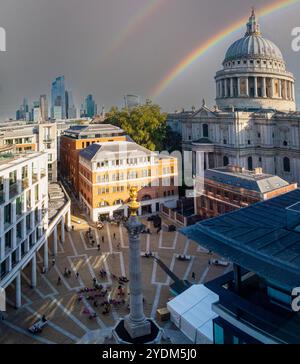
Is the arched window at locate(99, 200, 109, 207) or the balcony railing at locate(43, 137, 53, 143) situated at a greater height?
the balcony railing at locate(43, 137, 53, 143)

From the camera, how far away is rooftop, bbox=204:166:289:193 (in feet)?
153

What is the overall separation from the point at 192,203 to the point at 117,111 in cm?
3902

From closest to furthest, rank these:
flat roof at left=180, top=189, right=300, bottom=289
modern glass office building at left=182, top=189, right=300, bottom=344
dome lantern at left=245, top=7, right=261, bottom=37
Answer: modern glass office building at left=182, top=189, right=300, bottom=344, flat roof at left=180, top=189, right=300, bottom=289, dome lantern at left=245, top=7, right=261, bottom=37

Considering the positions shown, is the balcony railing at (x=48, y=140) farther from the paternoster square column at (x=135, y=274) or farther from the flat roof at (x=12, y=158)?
the paternoster square column at (x=135, y=274)

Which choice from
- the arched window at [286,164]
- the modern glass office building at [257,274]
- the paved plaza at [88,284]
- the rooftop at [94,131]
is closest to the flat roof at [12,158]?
the paved plaza at [88,284]

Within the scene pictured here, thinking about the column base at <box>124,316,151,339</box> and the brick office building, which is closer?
the column base at <box>124,316,151,339</box>

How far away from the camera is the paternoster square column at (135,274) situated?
2362cm

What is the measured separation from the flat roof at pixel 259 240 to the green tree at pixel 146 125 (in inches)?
2266

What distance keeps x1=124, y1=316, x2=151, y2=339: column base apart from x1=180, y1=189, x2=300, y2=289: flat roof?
8290 millimetres

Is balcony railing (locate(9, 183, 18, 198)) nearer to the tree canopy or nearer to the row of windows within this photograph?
the row of windows

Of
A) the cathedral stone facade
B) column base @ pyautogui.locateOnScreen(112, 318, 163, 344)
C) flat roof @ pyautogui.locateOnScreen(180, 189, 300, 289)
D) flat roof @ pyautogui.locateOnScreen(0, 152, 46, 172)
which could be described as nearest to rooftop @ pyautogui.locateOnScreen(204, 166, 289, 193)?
the cathedral stone facade

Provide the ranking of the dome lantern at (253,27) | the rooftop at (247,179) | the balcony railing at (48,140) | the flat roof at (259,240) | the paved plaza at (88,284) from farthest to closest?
the dome lantern at (253,27), the balcony railing at (48,140), the rooftop at (247,179), the paved plaza at (88,284), the flat roof at (259,240)

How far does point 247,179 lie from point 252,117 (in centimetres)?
3362

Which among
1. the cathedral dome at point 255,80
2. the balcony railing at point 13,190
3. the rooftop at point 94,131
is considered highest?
the cathedral dome at point 255,80
